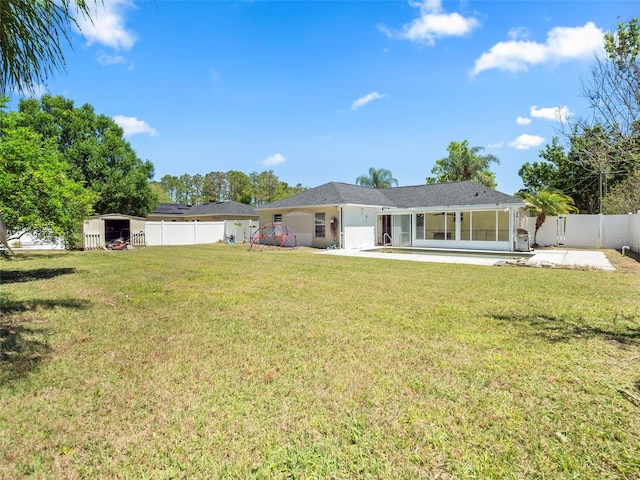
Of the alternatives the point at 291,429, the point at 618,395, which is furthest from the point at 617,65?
the point at 291,429

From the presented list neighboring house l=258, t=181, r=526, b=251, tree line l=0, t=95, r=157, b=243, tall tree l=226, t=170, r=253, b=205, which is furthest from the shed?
tall tree l=226, t=170, r=253, b=205

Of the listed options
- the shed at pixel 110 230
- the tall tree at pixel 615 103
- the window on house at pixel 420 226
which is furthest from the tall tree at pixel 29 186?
the window on house at pixel 420 226

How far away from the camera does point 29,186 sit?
9.82 meters

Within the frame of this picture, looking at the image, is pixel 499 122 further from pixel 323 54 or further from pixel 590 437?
pixel 590 437

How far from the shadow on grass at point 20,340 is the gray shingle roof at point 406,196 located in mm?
17146

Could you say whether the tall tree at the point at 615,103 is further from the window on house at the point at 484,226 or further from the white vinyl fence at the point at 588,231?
the white vinyl fence at the point at 588,231

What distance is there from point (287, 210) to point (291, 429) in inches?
921

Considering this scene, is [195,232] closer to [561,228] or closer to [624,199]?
[561,228]

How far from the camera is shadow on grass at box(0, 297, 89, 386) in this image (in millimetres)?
4219

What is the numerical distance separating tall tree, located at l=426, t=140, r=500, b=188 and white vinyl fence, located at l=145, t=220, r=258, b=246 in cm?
2361

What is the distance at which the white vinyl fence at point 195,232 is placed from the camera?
2648cm

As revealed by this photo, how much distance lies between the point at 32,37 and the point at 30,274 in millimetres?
10535

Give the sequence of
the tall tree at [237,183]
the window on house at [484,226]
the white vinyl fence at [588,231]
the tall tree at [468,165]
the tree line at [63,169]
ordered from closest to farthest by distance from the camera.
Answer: the tree line at [63,169] → the white vinyl fence at [588,231] → the window on house at [484,226] → the tall tree at [468,165] → the tall tree at [237,183]

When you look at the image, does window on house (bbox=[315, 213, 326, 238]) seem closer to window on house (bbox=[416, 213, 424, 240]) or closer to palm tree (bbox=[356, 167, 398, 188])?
window on house (bbox=[416, 213, 424, 240])
